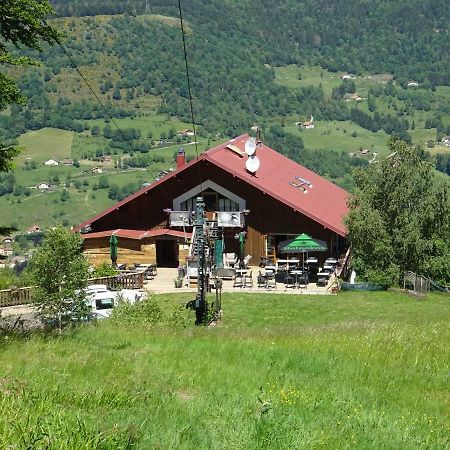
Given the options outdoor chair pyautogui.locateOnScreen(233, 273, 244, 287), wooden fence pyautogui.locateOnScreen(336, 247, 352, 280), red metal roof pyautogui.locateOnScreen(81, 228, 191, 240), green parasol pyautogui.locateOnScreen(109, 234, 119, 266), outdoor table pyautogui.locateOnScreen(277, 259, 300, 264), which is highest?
red metal roof pyautogui.locateOnScreen(81, 228, 191, 240)

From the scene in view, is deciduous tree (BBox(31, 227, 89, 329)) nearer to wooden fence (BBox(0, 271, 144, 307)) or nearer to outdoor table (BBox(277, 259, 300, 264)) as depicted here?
wooden fence (BBox(0, 271, 144, 307))

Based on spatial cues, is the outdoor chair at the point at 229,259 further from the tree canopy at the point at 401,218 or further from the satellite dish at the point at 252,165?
the tree canopy at the point at 401,218

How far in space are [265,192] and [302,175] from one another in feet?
34.9

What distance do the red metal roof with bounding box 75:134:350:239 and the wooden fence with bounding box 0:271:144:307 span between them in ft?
24.3

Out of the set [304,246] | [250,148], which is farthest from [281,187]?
[304,246]

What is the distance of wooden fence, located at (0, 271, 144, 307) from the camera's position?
91.6ft

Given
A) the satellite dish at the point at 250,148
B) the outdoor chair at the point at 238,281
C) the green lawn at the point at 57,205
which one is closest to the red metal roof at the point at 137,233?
the outdoor chair at the point at 238,281

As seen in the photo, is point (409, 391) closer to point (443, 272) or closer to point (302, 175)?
point (443, 272)

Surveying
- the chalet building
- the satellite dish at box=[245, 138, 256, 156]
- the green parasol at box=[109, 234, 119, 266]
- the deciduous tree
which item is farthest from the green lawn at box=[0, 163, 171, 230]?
the deciduous tree

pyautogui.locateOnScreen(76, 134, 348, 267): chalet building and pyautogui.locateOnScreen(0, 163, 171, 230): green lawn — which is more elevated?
pyautogui.locateOnScreen(0, 163, 171, 230): green lawn

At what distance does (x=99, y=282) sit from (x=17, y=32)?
1891cm

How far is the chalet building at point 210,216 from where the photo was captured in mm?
36375

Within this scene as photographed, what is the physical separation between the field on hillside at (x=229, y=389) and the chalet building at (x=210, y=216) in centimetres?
2115

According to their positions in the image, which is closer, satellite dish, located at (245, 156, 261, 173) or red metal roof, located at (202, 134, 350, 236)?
red metal roof, located at (202, 134, 350, 236)
